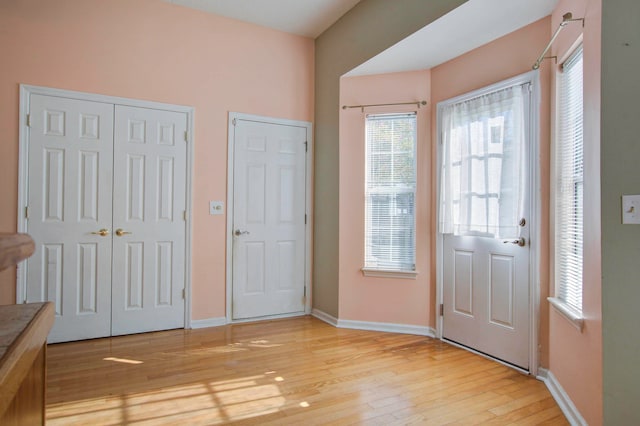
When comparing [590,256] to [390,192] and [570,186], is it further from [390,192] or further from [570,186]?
[390,192]

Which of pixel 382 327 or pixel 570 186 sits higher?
pixel 570 186

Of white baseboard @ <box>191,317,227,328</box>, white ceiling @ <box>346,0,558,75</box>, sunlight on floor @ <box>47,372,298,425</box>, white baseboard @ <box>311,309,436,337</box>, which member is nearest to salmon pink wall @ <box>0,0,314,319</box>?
white baseboard @ <box>191,317,227,328</box>

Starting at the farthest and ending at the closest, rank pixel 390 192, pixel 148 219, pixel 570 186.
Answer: pixel 390 192 → pixel 148 219 → pixel 570 186

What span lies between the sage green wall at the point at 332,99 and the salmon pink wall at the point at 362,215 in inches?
4.1

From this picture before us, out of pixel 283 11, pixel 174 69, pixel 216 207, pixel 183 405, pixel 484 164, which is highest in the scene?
pixel 283 11

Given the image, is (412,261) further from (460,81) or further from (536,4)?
(536,4)

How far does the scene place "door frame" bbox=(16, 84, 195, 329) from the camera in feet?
10.4

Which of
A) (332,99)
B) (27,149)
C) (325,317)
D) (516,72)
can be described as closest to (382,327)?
(325,317)

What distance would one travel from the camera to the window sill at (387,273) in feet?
12.3

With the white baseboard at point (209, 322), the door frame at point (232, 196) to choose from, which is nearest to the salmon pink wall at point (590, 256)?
the door frame at point (232, 196)

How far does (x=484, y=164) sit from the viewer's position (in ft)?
10.3

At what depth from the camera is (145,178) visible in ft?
11.9

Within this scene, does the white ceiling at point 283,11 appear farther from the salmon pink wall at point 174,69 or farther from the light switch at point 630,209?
the light switch at point 630,209

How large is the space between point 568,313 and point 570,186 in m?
0.80
